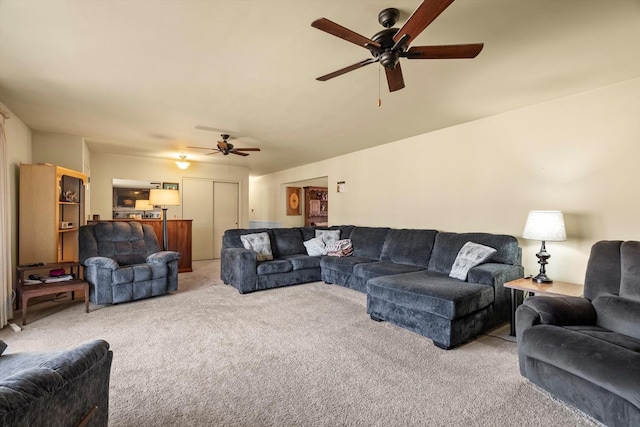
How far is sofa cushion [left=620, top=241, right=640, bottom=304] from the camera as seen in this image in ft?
6.53

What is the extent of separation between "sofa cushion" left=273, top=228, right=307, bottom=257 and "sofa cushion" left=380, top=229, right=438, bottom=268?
152cm

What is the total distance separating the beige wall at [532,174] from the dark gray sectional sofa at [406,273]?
48 cm

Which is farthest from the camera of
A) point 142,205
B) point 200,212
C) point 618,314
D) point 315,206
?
point 315,206

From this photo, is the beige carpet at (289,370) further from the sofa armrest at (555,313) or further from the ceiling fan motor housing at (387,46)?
the ceiling fan motor housing at (387,46)

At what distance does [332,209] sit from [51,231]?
15.2ft

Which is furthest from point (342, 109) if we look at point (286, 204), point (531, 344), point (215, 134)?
point (286, 204)

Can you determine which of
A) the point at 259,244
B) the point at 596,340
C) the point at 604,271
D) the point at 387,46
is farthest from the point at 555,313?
the point at 259,244

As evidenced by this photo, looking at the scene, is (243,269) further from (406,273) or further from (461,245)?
(461,245)

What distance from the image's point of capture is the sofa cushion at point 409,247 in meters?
4.03

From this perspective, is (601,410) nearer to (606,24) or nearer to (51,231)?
(606,24)

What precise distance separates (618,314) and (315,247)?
381 centimetres

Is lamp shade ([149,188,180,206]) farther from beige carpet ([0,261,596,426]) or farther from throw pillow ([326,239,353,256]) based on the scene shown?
throw pillow ([326,239,353,256])

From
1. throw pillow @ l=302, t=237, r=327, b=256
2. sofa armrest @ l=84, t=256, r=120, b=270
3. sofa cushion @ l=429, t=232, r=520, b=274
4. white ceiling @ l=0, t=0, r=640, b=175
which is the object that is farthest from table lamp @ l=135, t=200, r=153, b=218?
sofa cushion @ l=429, t=232, r=520, b=274

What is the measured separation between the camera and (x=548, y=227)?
2.75 m
